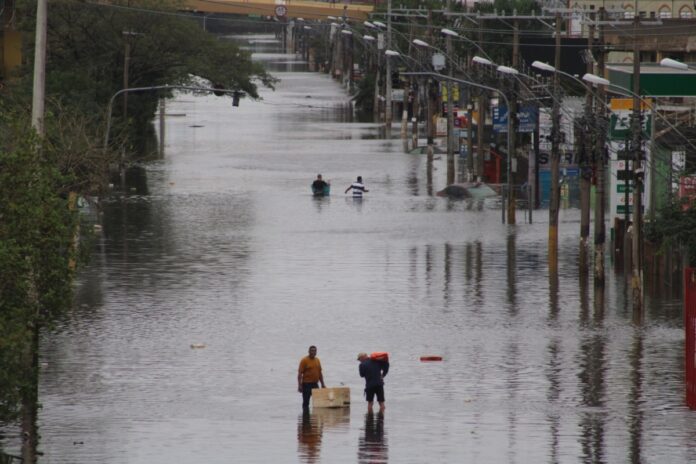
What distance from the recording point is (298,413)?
28297 millimetres

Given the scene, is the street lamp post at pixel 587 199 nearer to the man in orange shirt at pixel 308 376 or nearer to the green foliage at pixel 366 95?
the man in orange shirt at pixel 308 376

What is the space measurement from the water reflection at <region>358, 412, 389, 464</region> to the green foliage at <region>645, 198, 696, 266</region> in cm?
1223

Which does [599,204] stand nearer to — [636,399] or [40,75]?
[636,399]

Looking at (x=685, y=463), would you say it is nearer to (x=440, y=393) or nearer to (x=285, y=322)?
(x=440, y=393)

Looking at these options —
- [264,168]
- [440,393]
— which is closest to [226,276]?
[440,393]

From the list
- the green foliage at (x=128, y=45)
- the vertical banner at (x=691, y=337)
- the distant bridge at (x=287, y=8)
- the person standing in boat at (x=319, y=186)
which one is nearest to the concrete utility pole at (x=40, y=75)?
the vertical banner at (x=691, y=337)

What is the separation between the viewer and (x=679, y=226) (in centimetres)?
4003

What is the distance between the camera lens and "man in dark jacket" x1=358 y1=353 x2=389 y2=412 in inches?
1102

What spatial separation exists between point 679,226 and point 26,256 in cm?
2092

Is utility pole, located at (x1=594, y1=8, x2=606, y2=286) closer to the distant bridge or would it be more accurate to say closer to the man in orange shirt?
the man in orange shirt

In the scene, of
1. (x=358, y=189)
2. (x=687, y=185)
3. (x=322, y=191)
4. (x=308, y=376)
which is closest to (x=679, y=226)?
(x=687, y=185)

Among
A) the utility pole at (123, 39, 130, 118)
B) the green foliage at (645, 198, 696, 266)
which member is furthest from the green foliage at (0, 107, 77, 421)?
the utility pole at (123, 39, 130, 118)

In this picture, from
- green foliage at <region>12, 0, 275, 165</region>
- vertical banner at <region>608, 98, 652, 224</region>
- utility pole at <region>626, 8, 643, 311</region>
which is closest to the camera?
utility pole at <region>626, 8, 643, 311</region>

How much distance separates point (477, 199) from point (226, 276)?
24.2 meters
